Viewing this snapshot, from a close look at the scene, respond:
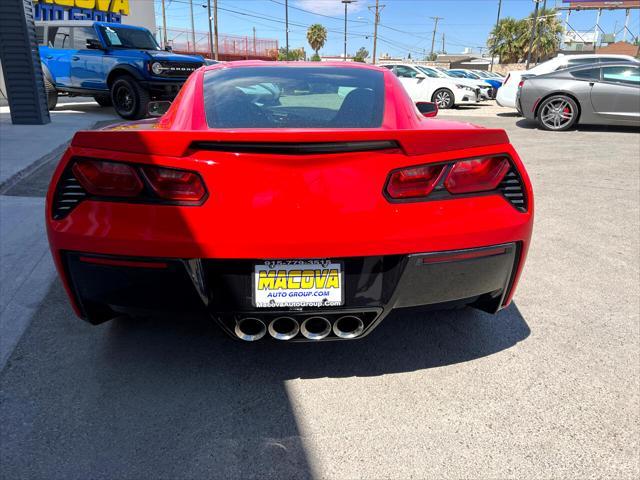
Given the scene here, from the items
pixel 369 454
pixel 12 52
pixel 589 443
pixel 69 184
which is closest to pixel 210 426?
pixel 369 454

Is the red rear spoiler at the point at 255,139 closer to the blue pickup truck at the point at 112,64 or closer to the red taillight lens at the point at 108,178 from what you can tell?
the red taillight lens at the point at 108,178

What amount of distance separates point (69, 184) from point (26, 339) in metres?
1.00

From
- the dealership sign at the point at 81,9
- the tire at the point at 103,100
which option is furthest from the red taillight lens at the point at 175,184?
the dealership sign at the point at 81,9

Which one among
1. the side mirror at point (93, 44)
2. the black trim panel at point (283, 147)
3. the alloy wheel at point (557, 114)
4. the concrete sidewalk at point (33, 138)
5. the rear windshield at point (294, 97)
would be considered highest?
the side mirror at point (93, 44)

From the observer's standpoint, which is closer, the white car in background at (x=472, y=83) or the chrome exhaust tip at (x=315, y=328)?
the chrome exhaust tip at (x=315, y=328)

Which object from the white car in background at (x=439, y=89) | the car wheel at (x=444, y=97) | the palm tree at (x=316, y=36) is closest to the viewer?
the white car in background at (x=439, y=89)

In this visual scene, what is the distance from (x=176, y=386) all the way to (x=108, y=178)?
0.90 metres

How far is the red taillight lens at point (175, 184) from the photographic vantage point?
6.18ft

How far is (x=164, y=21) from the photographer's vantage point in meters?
58.5

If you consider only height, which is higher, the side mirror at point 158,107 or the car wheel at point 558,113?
the side mirror at point 158,107

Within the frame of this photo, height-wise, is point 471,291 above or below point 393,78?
below

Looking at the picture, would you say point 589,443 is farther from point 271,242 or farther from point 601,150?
point 601,150

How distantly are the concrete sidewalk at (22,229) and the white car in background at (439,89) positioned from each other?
10562mm

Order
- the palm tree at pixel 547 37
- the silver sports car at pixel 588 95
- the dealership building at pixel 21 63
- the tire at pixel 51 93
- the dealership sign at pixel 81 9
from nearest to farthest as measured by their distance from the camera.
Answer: the dealership building at pixel 21 63 → the silver sports car at pixel 588 95 → the tire at pixel 51 93 → the dealership sign at pixel 81 9 → the palm tree at pixel 547 37
